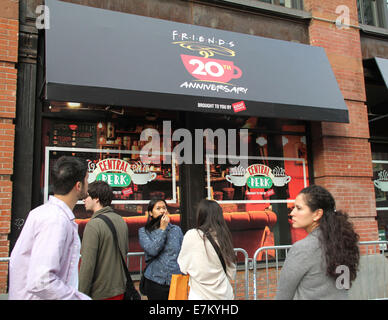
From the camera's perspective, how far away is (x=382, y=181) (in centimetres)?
876

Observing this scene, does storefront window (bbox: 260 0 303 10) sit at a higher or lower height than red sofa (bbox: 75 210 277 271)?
higher

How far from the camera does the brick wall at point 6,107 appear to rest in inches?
194

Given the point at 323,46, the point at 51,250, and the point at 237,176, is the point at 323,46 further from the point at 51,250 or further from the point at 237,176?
the point at 51,250

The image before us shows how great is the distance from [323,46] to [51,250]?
741 cm

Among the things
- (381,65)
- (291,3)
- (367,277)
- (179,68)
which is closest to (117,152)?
(179,68)

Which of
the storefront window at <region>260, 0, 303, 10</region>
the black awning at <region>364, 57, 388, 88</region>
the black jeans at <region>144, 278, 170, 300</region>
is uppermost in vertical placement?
Result: the storefront window at <region>260, 0, 303, 10</region>

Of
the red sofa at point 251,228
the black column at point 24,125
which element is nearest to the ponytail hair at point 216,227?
the black column at point 24,125

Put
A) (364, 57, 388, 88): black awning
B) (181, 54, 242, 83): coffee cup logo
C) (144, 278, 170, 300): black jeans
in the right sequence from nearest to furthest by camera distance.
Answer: (144, 278, 170, 300): black jeans → (181, 54, 242, 83): coffee cup logo → (364, 57, 388, 88): black awning

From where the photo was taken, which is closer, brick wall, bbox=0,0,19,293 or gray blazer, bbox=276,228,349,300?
gray blazer, bbox=276,228,349,300

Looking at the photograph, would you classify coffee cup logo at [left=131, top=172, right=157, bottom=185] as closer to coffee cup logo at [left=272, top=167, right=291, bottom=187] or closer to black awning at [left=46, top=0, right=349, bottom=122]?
black awning at [left=46, top=0, right=349, bottom=122]

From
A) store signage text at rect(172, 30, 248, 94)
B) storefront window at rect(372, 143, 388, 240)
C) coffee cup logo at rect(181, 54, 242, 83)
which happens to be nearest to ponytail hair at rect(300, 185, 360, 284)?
store signage text at rect(172, 30, 248, 94)

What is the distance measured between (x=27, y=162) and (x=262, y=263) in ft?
14.5

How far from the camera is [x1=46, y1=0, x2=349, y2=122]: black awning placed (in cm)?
507

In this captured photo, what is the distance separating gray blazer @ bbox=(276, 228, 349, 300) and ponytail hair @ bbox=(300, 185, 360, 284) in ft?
0.16
